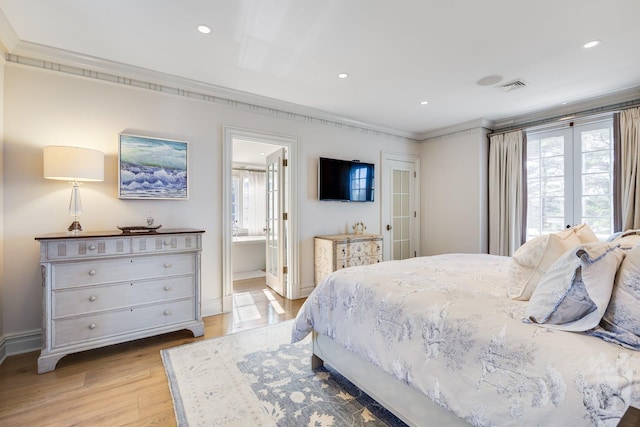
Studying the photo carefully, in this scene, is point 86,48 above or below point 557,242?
above

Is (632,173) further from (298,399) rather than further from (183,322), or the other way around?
(183,322)

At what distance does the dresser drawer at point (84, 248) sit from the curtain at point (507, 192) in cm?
469

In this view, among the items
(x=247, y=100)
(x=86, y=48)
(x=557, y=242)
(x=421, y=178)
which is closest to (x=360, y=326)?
(x=557, y=242)

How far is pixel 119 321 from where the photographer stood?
2377 mm

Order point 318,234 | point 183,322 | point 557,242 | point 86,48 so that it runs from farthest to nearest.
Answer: point 318,234
point 183,322
point 86,48
point 557,242

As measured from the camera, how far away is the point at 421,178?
17.5 feet

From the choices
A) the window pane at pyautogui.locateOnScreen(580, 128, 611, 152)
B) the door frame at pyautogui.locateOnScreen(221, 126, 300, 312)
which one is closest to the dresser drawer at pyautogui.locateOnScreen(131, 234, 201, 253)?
the door frame at pyautogui.locateOnScreen(221, 126, 300, 312)

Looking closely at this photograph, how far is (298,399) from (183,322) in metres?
1.44

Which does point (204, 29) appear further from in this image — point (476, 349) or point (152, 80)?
point (476, 349)

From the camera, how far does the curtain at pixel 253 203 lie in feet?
21.2

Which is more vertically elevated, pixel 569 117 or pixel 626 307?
pixel 569 117

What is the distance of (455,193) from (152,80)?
14.7 feet

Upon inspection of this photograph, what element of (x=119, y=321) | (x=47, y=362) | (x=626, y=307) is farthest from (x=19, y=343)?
(x=626, y=307)

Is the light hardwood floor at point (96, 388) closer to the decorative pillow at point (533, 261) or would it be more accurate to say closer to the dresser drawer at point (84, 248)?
the dresser drawer at point (84, 248)
